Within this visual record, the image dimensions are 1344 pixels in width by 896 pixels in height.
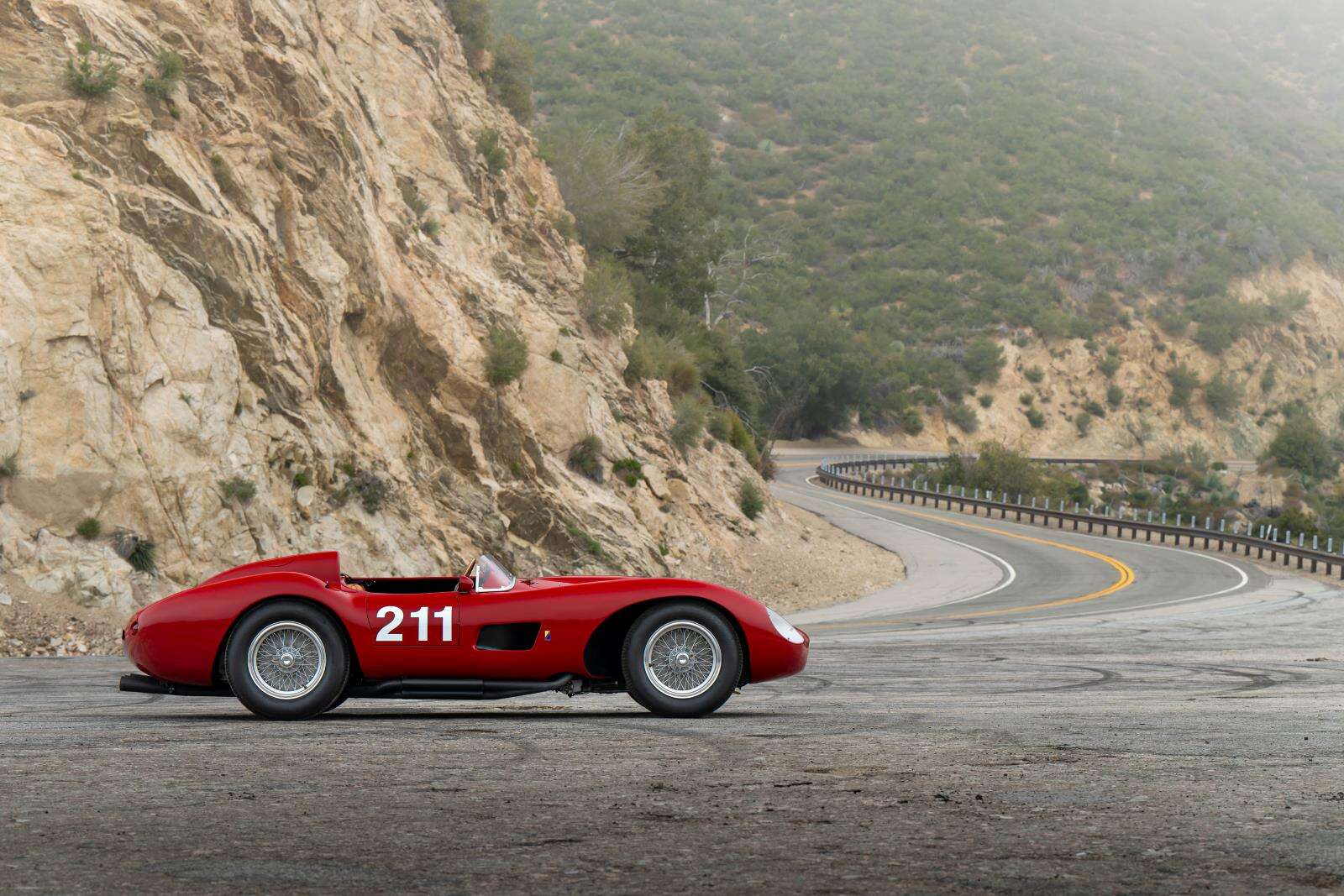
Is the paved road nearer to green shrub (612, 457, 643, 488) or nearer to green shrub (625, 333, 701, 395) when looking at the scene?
green shrub (612, 457, 643, 488)

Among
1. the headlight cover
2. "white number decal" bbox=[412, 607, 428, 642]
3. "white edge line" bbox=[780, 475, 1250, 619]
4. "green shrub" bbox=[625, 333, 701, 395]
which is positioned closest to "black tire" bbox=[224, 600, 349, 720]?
"white number decal" bbox=[412, 607, 428, 642]

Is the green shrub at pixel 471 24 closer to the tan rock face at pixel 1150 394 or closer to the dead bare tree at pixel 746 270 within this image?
the dead bare tree at pixel 746 270

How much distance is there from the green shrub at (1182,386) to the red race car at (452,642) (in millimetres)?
87752

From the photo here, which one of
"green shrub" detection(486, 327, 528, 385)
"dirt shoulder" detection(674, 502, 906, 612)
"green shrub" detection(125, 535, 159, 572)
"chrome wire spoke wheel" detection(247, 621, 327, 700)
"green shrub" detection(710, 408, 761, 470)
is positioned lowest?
"dirt shoulder" detection(674, 502, 906, 612)

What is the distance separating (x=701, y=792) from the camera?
579 centimetres

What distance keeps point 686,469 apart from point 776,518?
4531mm

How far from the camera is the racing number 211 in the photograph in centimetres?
795

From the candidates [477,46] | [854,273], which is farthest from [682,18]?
[477,46]

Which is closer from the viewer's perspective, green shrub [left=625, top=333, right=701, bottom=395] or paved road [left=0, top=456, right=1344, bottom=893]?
paved road [left=0, top=456, right=1344, bottom=893]

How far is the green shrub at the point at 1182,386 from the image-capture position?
89062mm

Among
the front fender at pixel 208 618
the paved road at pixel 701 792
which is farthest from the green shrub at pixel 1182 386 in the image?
the front fender at pixel 208 618

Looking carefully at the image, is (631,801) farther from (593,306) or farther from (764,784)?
(593,306)

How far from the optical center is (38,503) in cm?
1661

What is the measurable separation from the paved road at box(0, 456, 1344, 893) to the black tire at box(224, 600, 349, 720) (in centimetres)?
21
